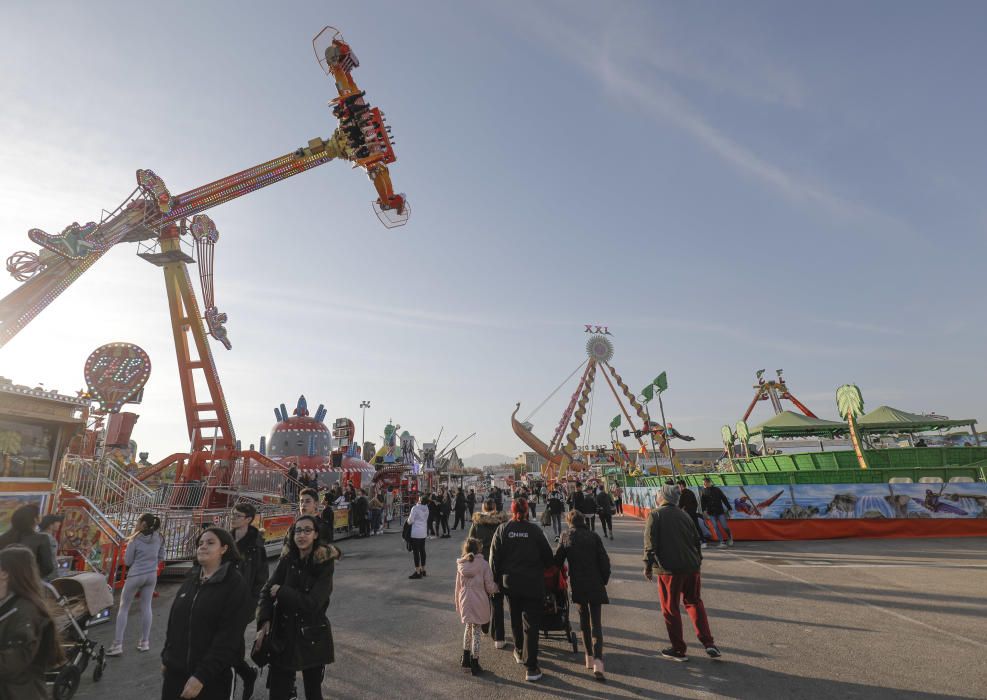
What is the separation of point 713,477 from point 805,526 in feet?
9.23

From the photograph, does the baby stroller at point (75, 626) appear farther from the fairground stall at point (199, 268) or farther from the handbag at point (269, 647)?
the fairground stall at point (199, 268)

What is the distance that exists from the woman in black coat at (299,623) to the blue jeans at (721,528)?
39.7ft

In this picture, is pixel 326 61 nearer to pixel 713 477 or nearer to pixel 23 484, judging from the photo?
pixel 23 484

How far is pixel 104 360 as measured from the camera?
18688mm

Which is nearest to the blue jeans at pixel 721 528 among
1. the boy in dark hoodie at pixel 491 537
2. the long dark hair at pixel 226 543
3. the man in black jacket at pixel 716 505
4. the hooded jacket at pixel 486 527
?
the man in black jacket at pixel 716 505

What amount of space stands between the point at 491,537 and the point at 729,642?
3.08 m

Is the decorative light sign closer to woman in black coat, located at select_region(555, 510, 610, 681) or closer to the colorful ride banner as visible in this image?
woman in black coat, located at select_region(555, 510, 610, 681)

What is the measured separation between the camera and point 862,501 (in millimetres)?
13336

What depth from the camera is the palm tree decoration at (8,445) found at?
26.0 ft

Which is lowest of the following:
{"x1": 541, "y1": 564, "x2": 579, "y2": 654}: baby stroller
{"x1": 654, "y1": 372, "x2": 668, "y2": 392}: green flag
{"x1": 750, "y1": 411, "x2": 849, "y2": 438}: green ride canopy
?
{"x1": 541, "y1": 564, "x2": 579, "y2": 654}: baby stroller

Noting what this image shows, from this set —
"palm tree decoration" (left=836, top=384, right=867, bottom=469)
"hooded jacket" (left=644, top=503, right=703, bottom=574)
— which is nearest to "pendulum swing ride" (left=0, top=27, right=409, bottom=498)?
"hooded jacket" (left=644, top=503, right=703, bottom=574)

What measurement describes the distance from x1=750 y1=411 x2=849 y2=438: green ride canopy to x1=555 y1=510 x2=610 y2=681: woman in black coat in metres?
24.1

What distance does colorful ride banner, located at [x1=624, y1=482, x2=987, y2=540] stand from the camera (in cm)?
1305

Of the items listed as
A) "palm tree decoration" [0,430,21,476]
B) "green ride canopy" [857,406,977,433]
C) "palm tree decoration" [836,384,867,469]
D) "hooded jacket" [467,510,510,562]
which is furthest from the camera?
"green ride canopy" [857,406,977,433]
